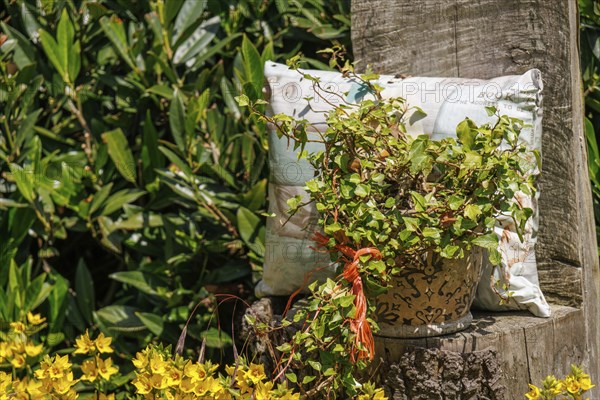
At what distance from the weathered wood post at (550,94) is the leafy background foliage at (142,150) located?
457 millimetres

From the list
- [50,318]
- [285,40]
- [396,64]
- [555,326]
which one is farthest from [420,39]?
[50,318]

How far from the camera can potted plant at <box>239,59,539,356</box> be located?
1930mm

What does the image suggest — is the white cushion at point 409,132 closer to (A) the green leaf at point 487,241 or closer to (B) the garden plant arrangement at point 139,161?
(B) the garden plant arrangement at point 139,161

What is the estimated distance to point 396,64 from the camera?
2.62 metres

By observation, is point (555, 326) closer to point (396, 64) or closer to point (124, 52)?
point (396, 64)

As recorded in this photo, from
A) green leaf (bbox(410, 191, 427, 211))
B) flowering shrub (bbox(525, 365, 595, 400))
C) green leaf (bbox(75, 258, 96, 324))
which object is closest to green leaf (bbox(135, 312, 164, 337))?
green leaf (bbox(75, 258, 96, 324))

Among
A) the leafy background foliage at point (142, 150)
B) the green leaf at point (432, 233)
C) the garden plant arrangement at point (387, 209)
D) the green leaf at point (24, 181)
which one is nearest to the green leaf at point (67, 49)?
the leafy background foliage at point (142, 150)

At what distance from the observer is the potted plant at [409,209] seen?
1930 millimetres

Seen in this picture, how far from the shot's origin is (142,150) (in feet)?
9.46

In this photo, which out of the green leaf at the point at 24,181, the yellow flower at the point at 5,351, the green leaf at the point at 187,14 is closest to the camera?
the yellow flower at the point at 5,351

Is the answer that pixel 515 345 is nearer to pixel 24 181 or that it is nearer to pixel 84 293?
pixel 84 293

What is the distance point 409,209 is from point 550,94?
28.3 inches

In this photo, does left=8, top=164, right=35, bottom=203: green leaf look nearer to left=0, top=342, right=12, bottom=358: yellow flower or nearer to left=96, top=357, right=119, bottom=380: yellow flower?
left=0, top=342, right=12, bottom=358: yellow flower

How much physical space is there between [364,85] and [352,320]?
72 centimetres
